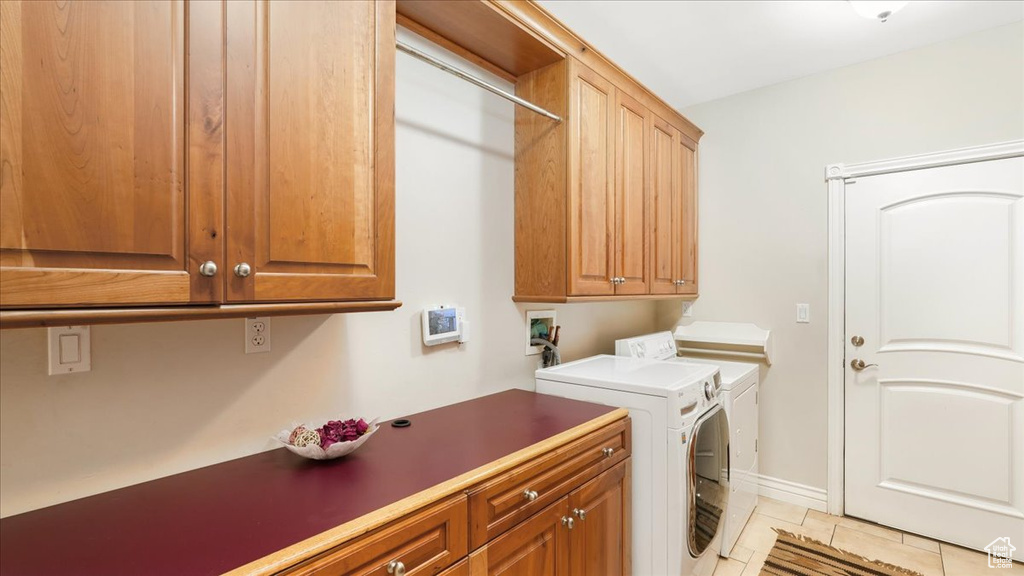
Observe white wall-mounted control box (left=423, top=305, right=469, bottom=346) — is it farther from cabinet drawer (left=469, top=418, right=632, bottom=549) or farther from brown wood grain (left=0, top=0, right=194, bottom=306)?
brown wood grain (left=0, top=0, right=194, bottom=306)

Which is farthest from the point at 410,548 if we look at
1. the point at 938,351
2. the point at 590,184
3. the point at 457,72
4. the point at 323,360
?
the point at 938,351

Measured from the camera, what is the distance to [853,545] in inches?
96.7

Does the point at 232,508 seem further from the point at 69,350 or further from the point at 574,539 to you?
the point at 574,539

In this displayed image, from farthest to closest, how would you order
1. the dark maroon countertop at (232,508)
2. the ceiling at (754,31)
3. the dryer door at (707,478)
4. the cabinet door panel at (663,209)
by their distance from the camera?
the cabinet door panel at (663,209) → the ceiling at (754,31) → the dryer door at (707,478) → the dark maroon countertop at (232,508)

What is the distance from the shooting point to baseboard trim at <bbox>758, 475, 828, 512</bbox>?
2.82 m

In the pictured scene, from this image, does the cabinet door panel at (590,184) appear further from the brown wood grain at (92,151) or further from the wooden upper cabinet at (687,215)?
the brown wood grain at (92,151)

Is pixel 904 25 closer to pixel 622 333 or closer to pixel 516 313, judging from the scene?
pixel 622 333

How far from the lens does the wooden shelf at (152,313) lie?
0.74m

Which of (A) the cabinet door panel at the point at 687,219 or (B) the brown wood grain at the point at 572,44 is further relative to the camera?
(A) the cabinet door panel at the point at 687,219

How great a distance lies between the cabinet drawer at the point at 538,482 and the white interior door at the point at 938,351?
1.92 metres

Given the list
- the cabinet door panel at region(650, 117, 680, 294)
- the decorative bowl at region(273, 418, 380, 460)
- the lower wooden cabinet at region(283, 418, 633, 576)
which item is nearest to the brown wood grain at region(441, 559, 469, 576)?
the lower wooden cabinet at region(283, 418, 633, 576)

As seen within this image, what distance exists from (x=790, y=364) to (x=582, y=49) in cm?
232

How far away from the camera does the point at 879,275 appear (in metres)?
2.65

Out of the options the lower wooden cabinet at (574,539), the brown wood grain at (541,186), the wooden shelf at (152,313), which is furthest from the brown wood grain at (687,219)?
the wooden shelf at (152,313)
